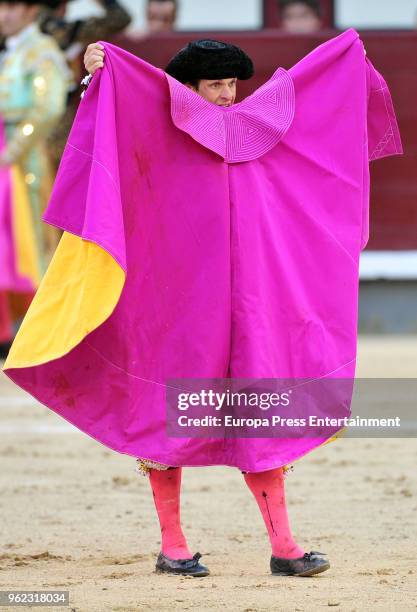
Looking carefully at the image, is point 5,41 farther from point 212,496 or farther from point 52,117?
point 212,496

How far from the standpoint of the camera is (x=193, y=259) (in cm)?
343

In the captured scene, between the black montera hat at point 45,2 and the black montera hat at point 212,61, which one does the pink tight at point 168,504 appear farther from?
the black montera hat at point 45,2

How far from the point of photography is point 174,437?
3363 mm

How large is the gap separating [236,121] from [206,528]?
3.70ft

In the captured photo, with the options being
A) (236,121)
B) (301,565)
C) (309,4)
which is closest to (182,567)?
(301,565)

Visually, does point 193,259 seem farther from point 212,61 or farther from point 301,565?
point 301,565

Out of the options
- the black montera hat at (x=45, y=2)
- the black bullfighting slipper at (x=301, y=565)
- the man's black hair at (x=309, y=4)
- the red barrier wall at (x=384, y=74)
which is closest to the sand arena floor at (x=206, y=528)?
the black bullfighting slipper at (x=301, y=565)

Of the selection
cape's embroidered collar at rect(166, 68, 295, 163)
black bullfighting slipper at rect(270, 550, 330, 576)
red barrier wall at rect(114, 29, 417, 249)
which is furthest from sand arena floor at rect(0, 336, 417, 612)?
red barrier wall at rect(114, 29, 417, 249)

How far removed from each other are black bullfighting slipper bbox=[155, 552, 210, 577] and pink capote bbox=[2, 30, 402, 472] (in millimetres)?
215

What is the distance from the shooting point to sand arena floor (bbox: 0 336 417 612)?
3.14m

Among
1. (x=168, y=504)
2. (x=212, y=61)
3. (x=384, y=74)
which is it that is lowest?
(x=168, y=504)

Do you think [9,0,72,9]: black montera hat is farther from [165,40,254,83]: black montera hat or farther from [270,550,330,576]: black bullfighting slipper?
[270,550,330,576]: black bullfighting slipper

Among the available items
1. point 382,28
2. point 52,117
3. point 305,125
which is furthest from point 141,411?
point 382,28

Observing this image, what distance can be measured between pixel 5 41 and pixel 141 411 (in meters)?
5.08
